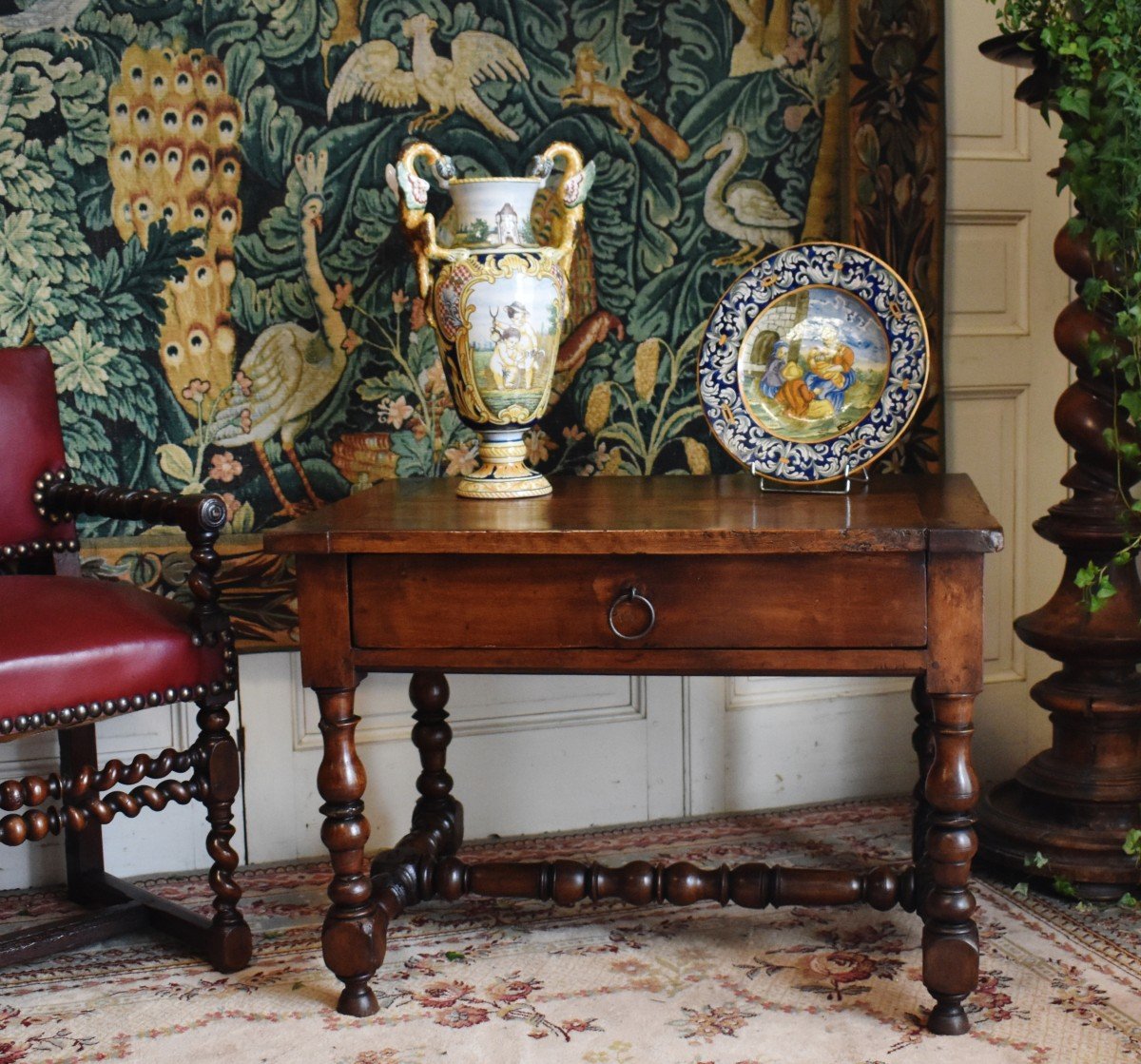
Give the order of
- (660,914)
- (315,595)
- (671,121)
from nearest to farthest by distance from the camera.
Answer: (315,595) < (660,914) < (671,121)

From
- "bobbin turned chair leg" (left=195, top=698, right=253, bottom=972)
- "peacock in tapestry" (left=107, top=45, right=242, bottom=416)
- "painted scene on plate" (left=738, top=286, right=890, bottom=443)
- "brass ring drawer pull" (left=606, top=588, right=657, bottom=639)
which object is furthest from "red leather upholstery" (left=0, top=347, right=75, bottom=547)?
"painted scene on plate" (left=738, top=286, right=890, bottom=443)

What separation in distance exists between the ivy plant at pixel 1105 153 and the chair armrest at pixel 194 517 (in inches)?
57.5

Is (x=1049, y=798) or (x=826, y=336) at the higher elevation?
(x=826, y=336)

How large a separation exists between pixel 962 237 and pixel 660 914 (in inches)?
62.4

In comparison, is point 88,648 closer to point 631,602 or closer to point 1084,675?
point 631,602

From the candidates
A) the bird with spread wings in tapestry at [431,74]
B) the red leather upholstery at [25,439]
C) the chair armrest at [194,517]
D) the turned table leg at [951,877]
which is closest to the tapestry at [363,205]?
the bird with spread wings in tapestry at [431,74]

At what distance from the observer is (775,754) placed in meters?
2.96

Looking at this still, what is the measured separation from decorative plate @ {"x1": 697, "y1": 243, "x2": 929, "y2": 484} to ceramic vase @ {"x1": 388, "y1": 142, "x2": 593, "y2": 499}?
30 centimetres

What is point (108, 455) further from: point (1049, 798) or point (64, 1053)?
point (1049, 798)

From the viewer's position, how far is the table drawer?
1.90 meters

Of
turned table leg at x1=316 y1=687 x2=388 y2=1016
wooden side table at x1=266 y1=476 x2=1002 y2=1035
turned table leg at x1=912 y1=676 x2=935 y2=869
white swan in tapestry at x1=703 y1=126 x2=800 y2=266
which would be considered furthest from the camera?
white swan in tapestry at x1=703 y1=126 x2=800 y2=266

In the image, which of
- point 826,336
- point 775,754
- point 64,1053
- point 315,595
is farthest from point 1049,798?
point 64,1053

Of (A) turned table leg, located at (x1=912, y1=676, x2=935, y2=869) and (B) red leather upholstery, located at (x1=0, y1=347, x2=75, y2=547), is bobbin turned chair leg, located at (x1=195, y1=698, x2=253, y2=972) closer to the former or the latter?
(B) red leather upholstery, located at (x1=0, y1=347, x2=75, y2=547)

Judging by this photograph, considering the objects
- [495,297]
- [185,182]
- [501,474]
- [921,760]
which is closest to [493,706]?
[501,474]
